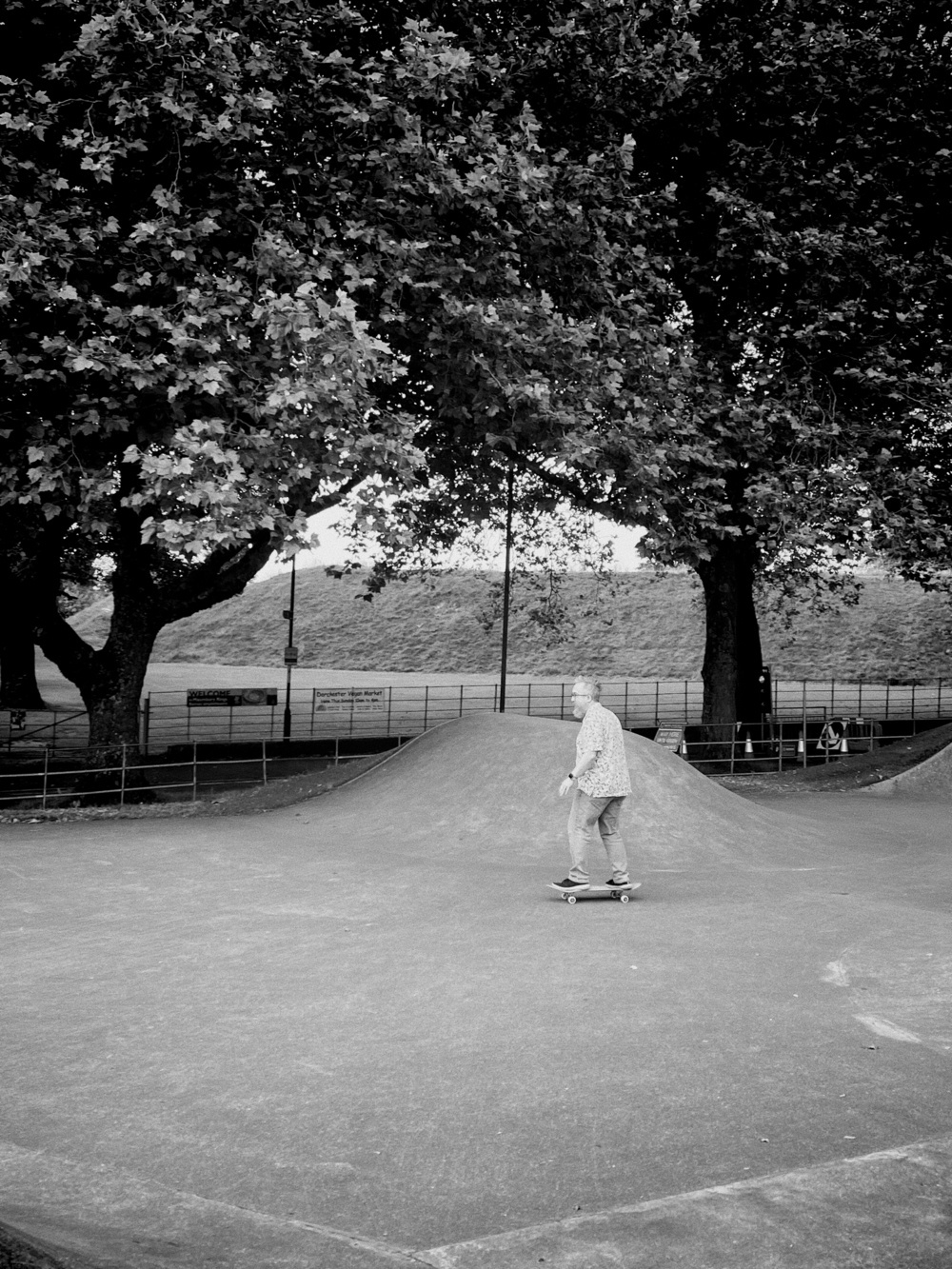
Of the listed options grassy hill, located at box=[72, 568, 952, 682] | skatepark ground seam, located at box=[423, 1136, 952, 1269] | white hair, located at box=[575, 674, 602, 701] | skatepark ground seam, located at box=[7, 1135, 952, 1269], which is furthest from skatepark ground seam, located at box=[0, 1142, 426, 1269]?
grassy hill, located at box=[72, 568, 952, 682]

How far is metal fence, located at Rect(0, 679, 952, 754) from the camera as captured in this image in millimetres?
32281

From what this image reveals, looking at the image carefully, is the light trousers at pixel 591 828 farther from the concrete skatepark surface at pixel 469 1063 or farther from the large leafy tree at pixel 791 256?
the large leafy tree at pixel 791 256

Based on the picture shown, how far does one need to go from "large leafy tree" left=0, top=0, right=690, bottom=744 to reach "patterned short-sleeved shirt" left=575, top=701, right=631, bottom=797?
215 inches

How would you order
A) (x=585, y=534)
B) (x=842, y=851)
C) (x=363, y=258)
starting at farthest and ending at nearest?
(x=585, y=534), (x=363, y=258), (x=842, y=851)

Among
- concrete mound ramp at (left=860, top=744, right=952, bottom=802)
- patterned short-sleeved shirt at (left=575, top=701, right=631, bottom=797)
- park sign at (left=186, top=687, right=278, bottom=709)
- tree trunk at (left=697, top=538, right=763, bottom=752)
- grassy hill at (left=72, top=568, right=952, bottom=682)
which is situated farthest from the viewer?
grassy hill at (left=72, top=568, right=952, bottom=682)

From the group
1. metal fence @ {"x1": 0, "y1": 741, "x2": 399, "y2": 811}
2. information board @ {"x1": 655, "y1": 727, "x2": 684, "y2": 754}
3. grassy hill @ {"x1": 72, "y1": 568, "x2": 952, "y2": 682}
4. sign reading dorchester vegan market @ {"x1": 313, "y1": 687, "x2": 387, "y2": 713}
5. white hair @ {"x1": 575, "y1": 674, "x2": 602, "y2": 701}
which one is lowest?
metal fence @ {"x1": 0, "y1": 741, "x2": 399, "y2": 811}

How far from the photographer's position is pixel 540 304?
17078 mm

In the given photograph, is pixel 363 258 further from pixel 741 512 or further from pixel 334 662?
pixel 334 662

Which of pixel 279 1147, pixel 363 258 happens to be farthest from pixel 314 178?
pixel 279 1147

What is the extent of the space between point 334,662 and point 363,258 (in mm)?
65293

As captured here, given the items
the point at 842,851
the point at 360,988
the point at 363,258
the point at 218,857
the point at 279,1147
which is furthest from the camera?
the point at 363,258

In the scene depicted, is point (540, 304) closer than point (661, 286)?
Yes

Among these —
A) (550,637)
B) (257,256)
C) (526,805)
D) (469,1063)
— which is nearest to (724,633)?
(526,805)

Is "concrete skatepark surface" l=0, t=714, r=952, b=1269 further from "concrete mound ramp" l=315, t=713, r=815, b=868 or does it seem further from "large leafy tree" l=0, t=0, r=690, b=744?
"large leafy tree" l=0, t=0, r=690, b=744
